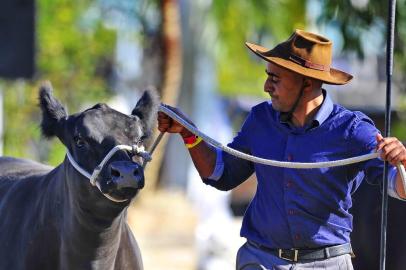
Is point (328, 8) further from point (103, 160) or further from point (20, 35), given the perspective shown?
point (103, 160)

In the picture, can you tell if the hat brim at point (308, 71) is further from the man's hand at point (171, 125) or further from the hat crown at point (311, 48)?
the man's hand at point (171, 125)

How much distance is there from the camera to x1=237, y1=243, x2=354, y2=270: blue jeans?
5758 millimetres

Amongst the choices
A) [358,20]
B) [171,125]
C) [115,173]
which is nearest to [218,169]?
[171,125]

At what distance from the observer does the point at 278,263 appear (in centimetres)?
577

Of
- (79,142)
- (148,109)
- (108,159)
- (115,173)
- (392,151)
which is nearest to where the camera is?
(392,151)

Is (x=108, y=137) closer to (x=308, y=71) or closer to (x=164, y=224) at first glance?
(x=308, y=71)

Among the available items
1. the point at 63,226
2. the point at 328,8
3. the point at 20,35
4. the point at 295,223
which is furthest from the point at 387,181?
the point at 328,8

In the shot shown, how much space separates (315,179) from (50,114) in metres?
1.67

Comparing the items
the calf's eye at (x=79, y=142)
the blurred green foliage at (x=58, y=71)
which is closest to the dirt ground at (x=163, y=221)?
the blurred green foliage at (x=58, y=71)

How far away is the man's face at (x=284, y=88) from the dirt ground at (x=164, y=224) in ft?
29.9

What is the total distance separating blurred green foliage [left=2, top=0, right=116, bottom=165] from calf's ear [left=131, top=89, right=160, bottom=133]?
10653 mm

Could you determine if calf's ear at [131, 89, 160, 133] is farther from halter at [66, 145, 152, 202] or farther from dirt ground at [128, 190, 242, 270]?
dirt ground at [128, 190, 242, 270]

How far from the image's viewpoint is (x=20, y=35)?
9.77 meters

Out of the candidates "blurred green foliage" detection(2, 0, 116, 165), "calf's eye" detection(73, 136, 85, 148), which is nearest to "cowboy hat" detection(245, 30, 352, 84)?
"calf's eye" detection(73, 136, 85, 148)
